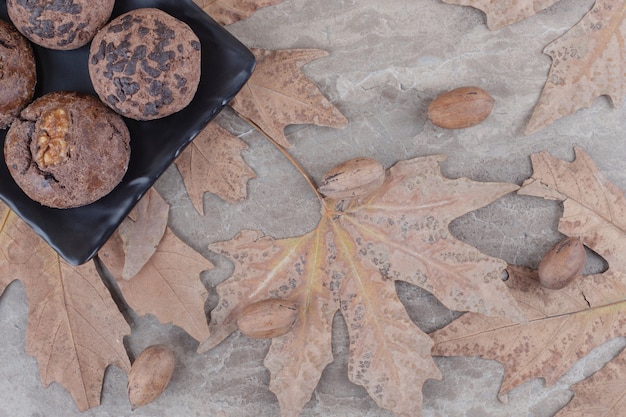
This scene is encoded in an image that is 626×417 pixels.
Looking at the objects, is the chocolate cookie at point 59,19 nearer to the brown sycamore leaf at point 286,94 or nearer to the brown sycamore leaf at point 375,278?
the brown sycamore leaf at point 286,94

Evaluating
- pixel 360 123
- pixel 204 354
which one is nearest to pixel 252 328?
pixel 204 354

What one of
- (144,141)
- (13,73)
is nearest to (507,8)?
(144,141)

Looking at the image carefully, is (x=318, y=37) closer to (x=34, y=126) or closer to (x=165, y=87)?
(x=165, y=87)

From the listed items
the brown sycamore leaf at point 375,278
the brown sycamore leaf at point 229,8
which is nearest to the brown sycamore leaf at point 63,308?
the brown sycamore leaf at point 375,278

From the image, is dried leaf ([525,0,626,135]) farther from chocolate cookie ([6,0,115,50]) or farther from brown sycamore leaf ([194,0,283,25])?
chocolate cookie ([6,0,115,50])

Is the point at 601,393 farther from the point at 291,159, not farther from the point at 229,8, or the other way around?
A: the point at 229,8

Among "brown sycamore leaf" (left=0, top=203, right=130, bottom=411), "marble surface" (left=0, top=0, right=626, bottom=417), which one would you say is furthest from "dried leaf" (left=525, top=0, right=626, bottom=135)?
"brown sycamore leaf" (left=0, top=203, right=130, bottom=411)
